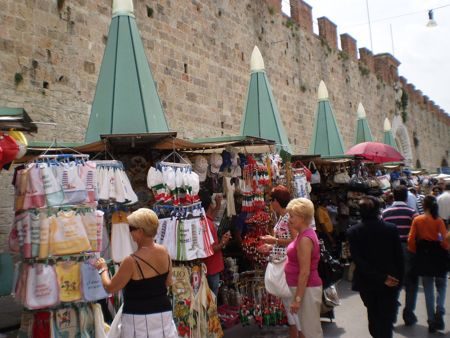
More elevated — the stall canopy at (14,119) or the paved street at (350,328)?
the stall canopy at (14,119)

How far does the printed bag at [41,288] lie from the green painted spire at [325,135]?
8150 millimetres

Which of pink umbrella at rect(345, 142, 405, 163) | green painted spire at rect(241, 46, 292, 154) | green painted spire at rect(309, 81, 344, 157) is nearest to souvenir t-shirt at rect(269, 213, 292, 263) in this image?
green painted spire at rect(241, 46, 292, 154)

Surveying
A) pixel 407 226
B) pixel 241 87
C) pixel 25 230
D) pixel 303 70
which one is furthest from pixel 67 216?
pixel 303 70

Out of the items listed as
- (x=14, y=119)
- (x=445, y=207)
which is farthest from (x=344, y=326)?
(x=14, y=119)

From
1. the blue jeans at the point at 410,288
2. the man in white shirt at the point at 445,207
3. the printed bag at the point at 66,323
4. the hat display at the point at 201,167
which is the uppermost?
the hat display at the point at 201,167

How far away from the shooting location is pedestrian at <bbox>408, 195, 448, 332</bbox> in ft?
17.0

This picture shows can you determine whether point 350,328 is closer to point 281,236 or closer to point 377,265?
point 281,236

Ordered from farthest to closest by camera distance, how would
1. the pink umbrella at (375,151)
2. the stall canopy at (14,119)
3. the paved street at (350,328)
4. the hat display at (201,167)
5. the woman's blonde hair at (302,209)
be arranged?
the pink umbrella at (375,151) < the hat display at (201,167) < the paved street at (350,328) < the woman's blonde hair at (302,209) < the stall canopy at (14,119)

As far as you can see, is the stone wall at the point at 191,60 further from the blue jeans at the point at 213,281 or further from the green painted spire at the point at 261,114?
the blue jeans at the point at 213,281

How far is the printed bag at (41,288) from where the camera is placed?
3.72m

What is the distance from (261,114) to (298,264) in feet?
15.9

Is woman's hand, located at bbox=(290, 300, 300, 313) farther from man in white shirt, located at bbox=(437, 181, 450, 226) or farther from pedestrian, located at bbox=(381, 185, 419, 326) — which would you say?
man in white shirt, located at bbox=(437, 181, 450, 226)

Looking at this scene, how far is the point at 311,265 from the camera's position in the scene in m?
3.85

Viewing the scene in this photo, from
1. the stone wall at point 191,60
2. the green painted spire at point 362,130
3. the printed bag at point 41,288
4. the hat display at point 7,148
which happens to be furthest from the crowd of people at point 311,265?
the green painted spire at point 362,130
